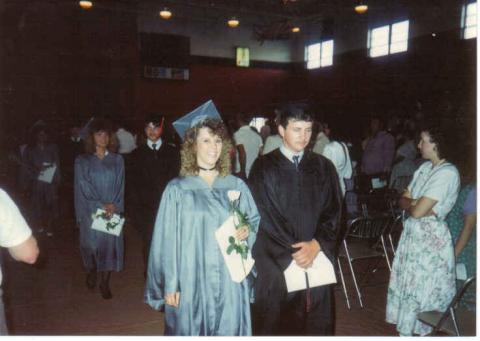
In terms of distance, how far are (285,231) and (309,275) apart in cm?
29

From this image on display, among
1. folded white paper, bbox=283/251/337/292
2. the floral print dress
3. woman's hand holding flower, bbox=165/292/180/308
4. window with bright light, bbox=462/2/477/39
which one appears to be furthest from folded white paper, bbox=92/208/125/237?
window with bright light, bbox=462/2/477/39

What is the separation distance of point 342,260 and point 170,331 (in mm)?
3552

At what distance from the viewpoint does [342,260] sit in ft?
17.4

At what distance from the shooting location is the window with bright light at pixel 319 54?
53.6 feet

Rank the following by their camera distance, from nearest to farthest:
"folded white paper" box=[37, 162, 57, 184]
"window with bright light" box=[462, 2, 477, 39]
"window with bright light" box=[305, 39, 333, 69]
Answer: "folded white paper" box=[37, 162, 57, 184]
"window with bright light" box=[462, 2, 477, 39]
"window with bright light" box=[305, 39, 333, 69]

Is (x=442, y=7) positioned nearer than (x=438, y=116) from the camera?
No

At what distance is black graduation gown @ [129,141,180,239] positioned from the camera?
4.11 metres

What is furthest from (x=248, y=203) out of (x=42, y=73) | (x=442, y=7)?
(x=442, y=7)

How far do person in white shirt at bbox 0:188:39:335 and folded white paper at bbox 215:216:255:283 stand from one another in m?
0.86

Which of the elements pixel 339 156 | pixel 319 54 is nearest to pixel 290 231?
pixel 339 156

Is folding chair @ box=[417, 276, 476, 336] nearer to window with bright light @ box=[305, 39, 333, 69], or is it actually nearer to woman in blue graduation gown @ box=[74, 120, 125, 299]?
woman in blue graduation gown @ box=[74, 120, 125, 299]

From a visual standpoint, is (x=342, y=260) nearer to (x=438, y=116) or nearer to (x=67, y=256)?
(x=438, y=116)

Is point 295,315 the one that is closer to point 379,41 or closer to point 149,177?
point 149,177

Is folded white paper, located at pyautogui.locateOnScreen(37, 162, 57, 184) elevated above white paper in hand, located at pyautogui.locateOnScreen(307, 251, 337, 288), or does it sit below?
above
